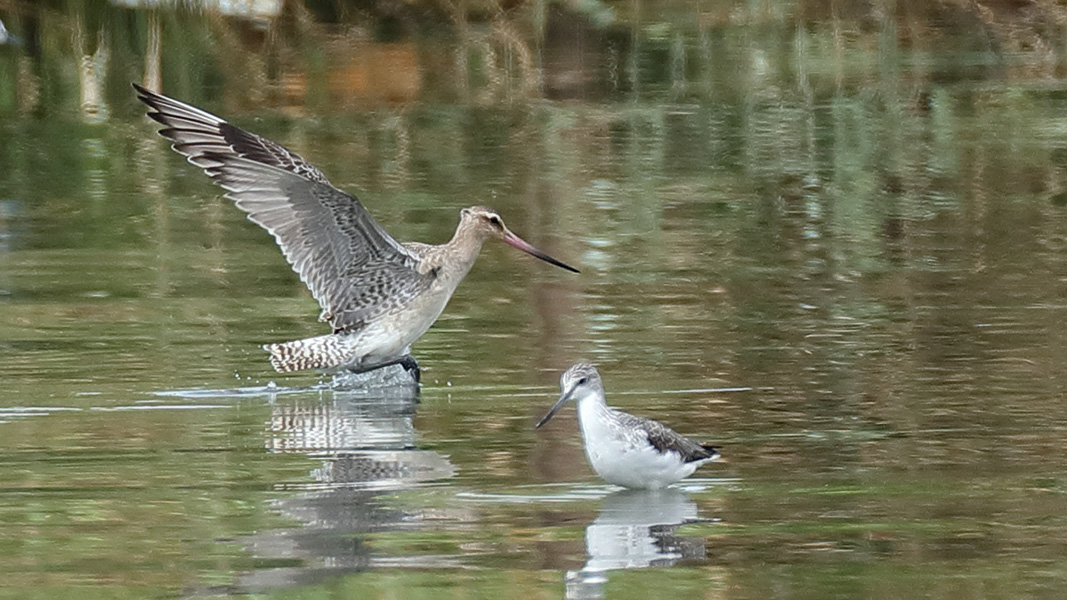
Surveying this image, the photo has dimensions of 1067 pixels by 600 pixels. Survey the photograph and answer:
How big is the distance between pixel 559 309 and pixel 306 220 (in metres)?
1.78

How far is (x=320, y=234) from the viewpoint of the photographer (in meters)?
10.3

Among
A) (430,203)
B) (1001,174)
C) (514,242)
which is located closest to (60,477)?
(514,242)

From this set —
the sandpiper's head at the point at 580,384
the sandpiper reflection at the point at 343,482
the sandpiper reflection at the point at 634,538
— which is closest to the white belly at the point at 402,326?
the sandpiper reflection at the point at 343,482

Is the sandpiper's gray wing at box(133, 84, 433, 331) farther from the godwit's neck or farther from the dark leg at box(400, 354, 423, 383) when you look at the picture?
the dark leg at box(400, 354, 423, 383)

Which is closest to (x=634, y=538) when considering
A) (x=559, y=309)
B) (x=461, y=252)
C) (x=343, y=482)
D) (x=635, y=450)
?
(x=635, y=450)

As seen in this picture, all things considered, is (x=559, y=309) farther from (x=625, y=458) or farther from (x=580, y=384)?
(x=625, y=458)

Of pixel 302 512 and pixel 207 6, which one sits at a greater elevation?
pixel 207 6

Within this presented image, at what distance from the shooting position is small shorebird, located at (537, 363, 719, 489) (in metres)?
7.44

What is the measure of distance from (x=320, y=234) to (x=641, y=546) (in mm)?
3931

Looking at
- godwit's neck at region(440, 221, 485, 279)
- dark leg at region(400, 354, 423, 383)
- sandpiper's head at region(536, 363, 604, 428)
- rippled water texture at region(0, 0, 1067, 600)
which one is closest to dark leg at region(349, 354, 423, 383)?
dark leg at region(400, 354, 423, 383)

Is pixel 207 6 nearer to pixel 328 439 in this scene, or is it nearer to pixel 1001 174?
pixel 1001 174

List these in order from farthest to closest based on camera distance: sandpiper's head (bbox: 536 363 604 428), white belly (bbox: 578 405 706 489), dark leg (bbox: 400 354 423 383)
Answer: dark leg (bbox: 400 354 423 383), sandpiper's head (bbox: 536 363 604 428), white belly (bbox: 578 405 706 489)

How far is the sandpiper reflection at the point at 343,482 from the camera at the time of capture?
21.7ft

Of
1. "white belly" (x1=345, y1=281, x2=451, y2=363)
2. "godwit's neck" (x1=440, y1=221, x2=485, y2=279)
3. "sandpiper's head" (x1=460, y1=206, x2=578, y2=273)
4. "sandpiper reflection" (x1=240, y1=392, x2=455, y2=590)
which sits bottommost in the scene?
"sandpiper reflection" (x1=240, y1=392, x2=455, y2=590)
